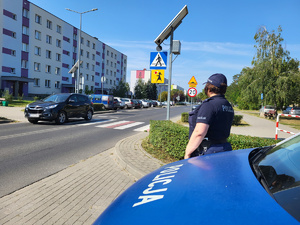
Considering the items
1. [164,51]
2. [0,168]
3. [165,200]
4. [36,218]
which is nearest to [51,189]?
[36,218]

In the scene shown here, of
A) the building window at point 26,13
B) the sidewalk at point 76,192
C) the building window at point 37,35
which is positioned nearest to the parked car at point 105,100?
the building window at point 37,35

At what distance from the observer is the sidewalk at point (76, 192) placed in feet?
9.87

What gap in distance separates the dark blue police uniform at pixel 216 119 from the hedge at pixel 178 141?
2.45 metres

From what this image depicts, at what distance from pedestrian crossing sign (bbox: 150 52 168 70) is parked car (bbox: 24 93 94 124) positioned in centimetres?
637

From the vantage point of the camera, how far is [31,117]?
39.4 feet

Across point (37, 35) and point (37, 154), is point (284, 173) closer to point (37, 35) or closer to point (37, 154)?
point (37, 154)

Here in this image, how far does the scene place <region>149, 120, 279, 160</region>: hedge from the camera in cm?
500

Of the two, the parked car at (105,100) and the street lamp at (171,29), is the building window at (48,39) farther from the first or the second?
the street lamp at (171,29)

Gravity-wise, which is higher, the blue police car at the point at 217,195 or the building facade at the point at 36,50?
the building facade at the point at 36,50

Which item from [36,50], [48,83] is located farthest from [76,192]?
[48,83]

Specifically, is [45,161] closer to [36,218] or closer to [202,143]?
[36,218]

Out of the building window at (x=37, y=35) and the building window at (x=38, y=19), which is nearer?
the building window at (x=38, y=19)

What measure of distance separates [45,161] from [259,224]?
5370mm

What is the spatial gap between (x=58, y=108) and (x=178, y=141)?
28.6ft
